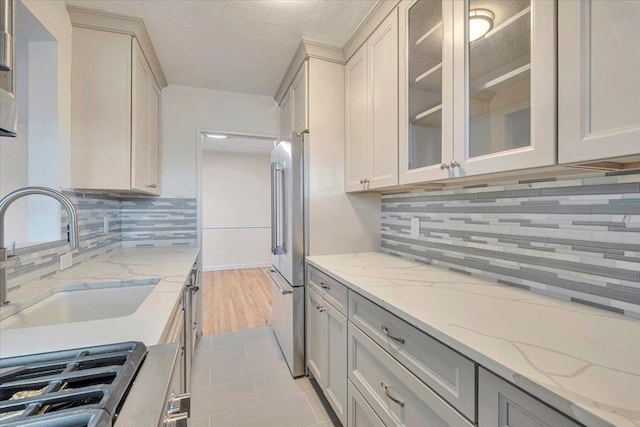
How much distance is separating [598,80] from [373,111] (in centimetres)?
110

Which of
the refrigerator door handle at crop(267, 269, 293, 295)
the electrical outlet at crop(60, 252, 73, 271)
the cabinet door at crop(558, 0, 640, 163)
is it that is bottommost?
the refrigerator door handle at crop(267, 269, 293, 295)

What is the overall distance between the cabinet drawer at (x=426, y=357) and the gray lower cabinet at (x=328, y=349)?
0.30 meters

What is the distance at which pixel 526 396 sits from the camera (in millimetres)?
573

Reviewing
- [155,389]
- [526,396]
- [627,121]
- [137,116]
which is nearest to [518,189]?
[627,121]

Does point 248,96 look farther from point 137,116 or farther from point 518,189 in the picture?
point 518,189

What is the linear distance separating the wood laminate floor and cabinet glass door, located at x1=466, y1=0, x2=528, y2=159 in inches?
104

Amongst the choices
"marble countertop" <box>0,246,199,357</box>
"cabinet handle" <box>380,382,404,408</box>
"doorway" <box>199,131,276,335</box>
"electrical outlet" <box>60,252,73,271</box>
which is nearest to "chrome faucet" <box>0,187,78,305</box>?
"marble countertop" <box>0,246,199,357</box>

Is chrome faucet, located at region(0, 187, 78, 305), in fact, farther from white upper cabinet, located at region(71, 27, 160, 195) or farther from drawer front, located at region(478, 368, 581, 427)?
drawer front, located at region(478, 368, 581, 427)

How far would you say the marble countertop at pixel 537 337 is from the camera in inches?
19.7

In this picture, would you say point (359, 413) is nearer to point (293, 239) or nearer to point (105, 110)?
point (293, 239)

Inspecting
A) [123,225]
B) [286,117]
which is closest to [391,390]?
[286,117]

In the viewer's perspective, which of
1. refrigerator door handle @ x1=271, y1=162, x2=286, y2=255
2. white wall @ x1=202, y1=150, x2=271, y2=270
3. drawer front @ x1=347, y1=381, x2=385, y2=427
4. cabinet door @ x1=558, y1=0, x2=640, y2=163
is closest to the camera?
cabinet door @ x1=558, y1=0, x2=640, y2=163

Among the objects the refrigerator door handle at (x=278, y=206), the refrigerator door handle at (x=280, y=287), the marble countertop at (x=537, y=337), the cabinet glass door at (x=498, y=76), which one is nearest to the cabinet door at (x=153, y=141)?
the refrigerator door handle at (x=278, y=206)

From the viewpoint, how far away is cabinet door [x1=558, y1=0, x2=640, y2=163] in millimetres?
652
